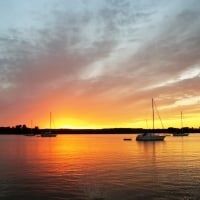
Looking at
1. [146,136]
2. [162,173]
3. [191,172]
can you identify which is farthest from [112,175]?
[146,136]

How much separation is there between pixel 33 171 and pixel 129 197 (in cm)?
2323

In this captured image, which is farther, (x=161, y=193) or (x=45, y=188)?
(x=45, y=188)

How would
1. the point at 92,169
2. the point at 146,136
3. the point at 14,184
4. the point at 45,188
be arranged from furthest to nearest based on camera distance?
the point at 146,136 < the point at 92,169 < the point at 14,184 < the point at 45,188

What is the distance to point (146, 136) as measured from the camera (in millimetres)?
157875

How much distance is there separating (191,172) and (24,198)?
23684mm

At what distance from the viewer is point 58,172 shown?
52.3 meters

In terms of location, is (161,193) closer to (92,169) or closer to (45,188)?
(45,188)

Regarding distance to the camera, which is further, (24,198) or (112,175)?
(112,175)

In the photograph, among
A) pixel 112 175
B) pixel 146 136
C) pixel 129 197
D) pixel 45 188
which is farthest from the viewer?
pixel 146 136

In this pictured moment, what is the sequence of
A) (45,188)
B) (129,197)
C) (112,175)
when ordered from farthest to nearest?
(112,175), (45,188), (129,197)

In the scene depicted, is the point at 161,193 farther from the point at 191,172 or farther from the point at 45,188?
the point at 191,172

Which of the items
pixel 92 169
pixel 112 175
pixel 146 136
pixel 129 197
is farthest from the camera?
pixel 146 136

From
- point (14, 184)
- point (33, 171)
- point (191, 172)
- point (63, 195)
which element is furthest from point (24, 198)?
point (191, 172)

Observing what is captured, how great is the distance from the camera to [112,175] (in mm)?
48250
